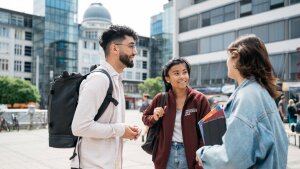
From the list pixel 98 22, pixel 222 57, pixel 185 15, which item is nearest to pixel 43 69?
pixel 98 22

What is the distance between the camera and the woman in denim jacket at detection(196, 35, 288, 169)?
6.39ft

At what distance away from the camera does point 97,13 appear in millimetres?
81250

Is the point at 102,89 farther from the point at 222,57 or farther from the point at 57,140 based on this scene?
the point at 222,57

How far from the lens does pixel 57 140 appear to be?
2768mm

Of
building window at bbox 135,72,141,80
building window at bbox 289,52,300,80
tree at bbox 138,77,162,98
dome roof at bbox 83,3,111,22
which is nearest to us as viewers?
building window at bbox 289,52,300,80

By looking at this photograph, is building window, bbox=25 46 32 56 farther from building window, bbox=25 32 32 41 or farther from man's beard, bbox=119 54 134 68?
man's beard, bbox=119 54 134 68

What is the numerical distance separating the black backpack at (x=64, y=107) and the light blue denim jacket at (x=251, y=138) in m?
1.08

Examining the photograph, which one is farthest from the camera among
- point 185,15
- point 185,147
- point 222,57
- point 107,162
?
point 185,15

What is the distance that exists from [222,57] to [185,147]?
3433 centimetres

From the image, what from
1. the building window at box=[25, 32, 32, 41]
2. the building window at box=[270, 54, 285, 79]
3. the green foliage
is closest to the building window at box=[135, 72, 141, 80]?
the building window at box=[25, 32, 32, 41]

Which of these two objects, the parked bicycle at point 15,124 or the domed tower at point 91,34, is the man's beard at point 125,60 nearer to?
the parked bicycle at point 15,124

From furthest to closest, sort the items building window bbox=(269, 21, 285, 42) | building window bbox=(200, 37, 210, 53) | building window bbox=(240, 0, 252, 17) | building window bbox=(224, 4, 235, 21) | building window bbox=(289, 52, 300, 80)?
building window bbox=(200, 37, 210, 53) → building window bbox=(224, 4, 235, 21) → building window bbox=(240, 0, 252, 17) → building window bbox=(269, 21, 285, 42) → building window bbox=(289, 52, 300, 80)

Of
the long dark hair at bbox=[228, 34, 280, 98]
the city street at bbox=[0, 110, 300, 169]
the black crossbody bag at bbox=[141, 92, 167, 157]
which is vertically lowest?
the city street at bbox=[0, 110, 300, 169]

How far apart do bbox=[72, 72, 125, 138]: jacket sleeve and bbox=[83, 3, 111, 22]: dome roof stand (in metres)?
80.0
